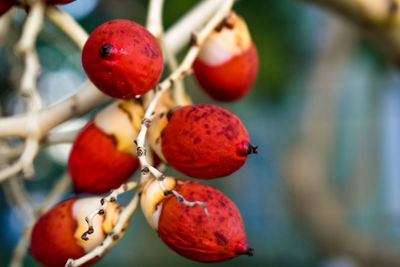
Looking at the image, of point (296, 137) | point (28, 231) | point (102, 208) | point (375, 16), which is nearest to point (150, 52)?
point (102, 208)

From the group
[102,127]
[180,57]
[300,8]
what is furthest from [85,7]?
[300,8]

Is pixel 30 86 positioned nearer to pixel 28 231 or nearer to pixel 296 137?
pixel 28 231

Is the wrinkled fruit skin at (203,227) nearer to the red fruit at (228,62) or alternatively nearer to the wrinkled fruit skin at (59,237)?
the wrinkled fruit skin at (59,237)

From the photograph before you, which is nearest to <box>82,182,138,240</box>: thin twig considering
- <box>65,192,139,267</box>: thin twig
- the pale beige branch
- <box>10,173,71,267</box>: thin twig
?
<box>65,192,139,267</box>: thin twig

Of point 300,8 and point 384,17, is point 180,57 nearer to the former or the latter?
point 384,17

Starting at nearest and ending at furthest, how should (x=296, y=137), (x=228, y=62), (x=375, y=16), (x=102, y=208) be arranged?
(x=102, y=208)
(x=228, y=62)
(x=375, y=16)
(x=296, y=137)

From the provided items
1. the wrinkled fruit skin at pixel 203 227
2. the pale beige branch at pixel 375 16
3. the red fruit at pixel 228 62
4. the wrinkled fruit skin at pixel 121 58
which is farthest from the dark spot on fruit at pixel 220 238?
the pale beige branch at pixel 375 16

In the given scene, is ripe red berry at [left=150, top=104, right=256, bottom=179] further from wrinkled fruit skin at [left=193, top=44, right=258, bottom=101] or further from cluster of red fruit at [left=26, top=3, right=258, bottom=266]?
wrinkled fruit skin at [left=193, top=44, right=258, bottom=101]
